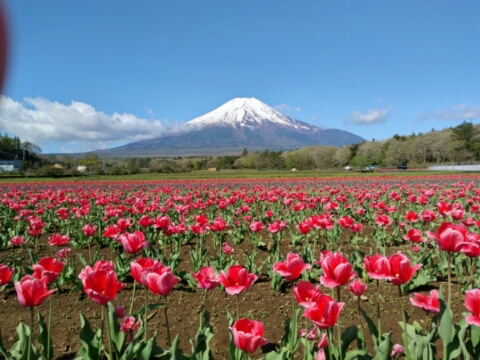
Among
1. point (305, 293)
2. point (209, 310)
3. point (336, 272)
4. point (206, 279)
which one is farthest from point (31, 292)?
point (209, 310)

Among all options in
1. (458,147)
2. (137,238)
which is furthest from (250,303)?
(458,147)

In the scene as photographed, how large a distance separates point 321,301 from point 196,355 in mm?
827

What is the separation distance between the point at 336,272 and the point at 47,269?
6.05 feet

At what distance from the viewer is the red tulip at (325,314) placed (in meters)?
1.75

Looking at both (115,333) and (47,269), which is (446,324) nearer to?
(115,333)

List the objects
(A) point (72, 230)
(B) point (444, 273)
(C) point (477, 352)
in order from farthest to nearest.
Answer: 1. (A) point (72, 230)
2. (B) point (444, 273)
3. (C) point (477, 352)

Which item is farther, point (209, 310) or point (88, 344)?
point (209, 310)

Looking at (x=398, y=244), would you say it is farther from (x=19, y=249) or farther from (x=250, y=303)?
(x=19, y=249)

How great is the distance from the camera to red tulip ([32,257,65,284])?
2197 millimetres

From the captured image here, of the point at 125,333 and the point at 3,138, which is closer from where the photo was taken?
the point at 125,333

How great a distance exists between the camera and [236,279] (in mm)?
2182

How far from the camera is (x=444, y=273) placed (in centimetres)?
457

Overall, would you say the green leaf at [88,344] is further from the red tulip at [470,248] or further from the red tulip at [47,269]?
the red tulip at [470,248]

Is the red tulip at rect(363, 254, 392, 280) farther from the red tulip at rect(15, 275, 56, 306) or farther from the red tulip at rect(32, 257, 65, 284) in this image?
the red tulip at rect(32, 257, 65, 284)
